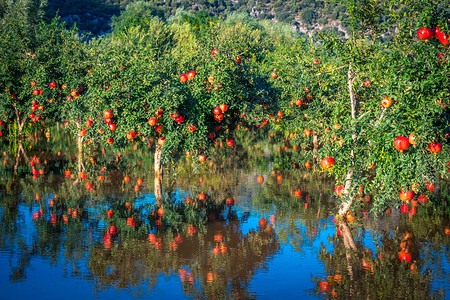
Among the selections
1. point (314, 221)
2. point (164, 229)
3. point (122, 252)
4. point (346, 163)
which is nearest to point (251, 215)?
point (314, 221)

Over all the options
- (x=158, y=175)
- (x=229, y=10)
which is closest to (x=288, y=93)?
(x=158, y=175)

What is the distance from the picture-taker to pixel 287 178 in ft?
67.0

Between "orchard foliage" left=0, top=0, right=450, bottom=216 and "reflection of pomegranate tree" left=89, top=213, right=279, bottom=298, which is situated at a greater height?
"orchard foliage" left=0, top=0, right=450, bottom=216

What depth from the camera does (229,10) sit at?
121m

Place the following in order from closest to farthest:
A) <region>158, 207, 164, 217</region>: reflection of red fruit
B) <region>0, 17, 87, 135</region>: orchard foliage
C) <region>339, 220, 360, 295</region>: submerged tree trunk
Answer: <region>339, 220, 360, 295</region>: submerged tree trunk, <region>158, 207, 164, 217</region>: reflection of red fruit, <region>0, 17, 87, 135</region>: orchard foliage

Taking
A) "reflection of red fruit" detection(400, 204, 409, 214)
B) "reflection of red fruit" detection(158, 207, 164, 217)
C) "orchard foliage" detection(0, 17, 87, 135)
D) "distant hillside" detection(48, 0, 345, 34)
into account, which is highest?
"distant hillside" detection(48, 0, 345, 34)

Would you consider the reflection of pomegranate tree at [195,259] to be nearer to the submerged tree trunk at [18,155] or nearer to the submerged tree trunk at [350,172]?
the submerged tree trunk at [350,172]

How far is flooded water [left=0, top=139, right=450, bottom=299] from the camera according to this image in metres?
8.91

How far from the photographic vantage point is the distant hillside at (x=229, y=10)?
4085 inches

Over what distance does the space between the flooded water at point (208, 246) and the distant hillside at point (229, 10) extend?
92256mm

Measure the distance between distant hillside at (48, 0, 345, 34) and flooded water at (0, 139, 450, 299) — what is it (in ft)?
303

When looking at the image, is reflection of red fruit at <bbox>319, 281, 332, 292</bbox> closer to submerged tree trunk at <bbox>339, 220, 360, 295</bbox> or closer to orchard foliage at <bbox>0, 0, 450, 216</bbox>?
submerged tree trunk at <bbox>339, 220, 360, 295</bbox>

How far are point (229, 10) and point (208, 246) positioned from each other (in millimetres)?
115831

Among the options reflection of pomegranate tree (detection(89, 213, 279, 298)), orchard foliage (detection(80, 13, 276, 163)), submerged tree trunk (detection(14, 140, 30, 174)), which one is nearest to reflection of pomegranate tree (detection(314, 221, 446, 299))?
reflection of pomegranate tree (detection(89, 213, 279, 298))
